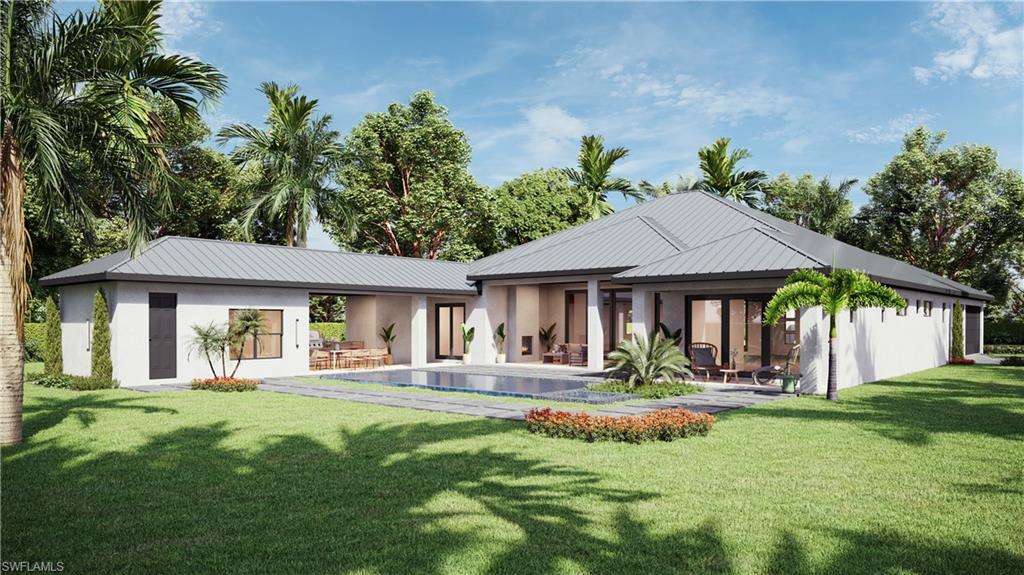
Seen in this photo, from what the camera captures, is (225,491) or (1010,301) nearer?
(225,491)

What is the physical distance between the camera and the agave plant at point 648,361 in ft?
56.0

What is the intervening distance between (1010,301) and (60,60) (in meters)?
52.6

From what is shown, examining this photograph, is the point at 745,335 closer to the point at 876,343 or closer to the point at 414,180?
the point at 876,343

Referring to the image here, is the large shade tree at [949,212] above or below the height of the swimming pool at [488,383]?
above

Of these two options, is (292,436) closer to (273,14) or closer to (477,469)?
(477,469)

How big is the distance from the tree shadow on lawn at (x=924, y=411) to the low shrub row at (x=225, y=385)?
12.4 m

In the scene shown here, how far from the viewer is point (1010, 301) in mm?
45594

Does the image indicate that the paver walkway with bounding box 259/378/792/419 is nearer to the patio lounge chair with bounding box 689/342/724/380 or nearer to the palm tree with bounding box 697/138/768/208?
the patio lounge chair with bounding box 689/342/724/380

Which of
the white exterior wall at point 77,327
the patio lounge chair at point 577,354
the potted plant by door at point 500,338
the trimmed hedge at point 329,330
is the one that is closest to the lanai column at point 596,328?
the patio lounge chair at point 577,354

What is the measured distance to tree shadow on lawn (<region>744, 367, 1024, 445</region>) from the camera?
38.0 ft

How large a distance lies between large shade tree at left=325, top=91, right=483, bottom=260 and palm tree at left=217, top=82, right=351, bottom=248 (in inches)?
245

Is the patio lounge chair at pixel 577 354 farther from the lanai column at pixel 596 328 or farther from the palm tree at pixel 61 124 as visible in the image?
the palm tree at pixel 61 124

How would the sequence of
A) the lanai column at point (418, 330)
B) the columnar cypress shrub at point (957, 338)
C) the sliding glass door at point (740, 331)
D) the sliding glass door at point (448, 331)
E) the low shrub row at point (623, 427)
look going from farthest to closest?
the columnar cypress shrub at point (957, 338) < the sliding glass door at point (448, 331) < the lanai column at point (418, 330) < the sliding glass door at point (740, 331) < the low shrub row at point (623, 427)

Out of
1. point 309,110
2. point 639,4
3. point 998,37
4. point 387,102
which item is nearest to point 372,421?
point 639,4
